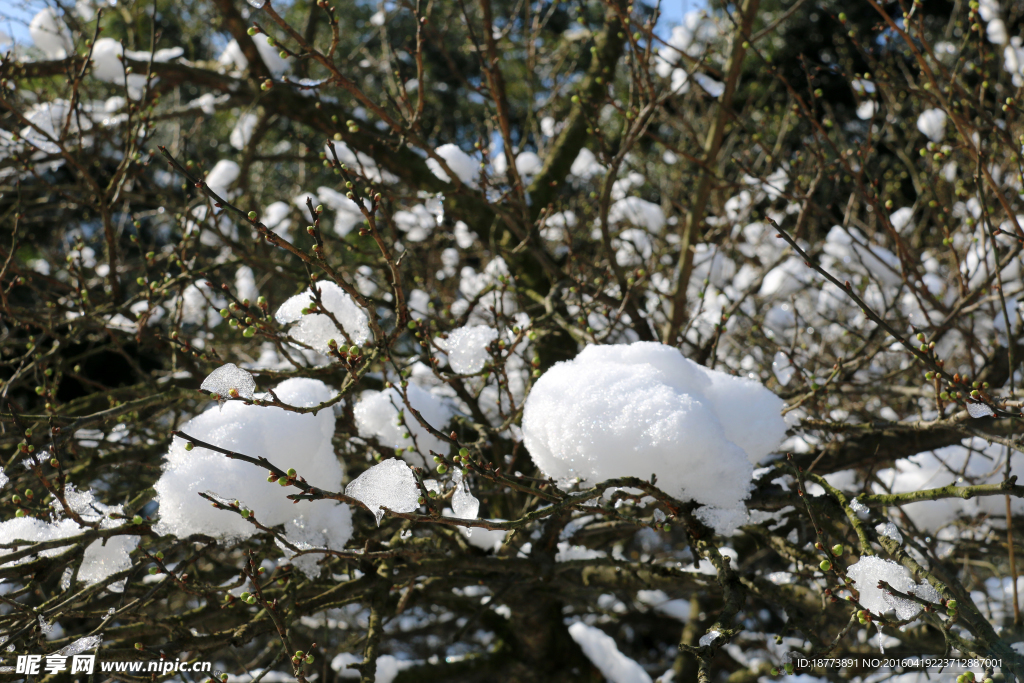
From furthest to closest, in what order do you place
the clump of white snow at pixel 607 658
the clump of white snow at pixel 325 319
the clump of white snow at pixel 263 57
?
the clump of white snow at pixel 263 57
the clump of white snow at pixel 607 658
the clump of white snow at pixel 325 319

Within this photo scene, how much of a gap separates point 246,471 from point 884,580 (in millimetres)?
1513

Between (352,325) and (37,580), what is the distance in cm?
102

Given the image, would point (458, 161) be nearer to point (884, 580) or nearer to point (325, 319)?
point (325, 319)

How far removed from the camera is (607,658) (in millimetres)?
3105

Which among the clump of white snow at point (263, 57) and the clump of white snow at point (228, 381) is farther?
the clump of white snow at point (263, 57)

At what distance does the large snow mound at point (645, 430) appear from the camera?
4.99 ft

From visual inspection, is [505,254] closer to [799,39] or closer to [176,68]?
[176,68]

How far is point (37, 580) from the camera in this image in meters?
1.74

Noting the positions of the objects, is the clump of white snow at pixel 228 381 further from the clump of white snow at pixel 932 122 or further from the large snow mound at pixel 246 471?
the clump of white snow at pixel 932 122

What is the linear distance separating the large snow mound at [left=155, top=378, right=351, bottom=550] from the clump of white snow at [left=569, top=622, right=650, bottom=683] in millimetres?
1702

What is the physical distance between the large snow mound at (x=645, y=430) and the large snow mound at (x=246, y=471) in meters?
0.63

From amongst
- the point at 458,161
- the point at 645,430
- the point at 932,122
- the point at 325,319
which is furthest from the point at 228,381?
the point at 932,122

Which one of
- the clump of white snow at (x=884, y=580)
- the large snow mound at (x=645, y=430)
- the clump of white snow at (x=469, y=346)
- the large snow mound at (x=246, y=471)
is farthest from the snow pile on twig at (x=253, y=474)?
the clump of white snow at (x=884, y=580)

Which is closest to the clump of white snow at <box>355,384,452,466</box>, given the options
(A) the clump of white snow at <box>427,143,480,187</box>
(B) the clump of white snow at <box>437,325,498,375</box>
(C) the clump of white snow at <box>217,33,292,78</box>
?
(B) the clump of white snow at <box>437,325,498,375</box>
